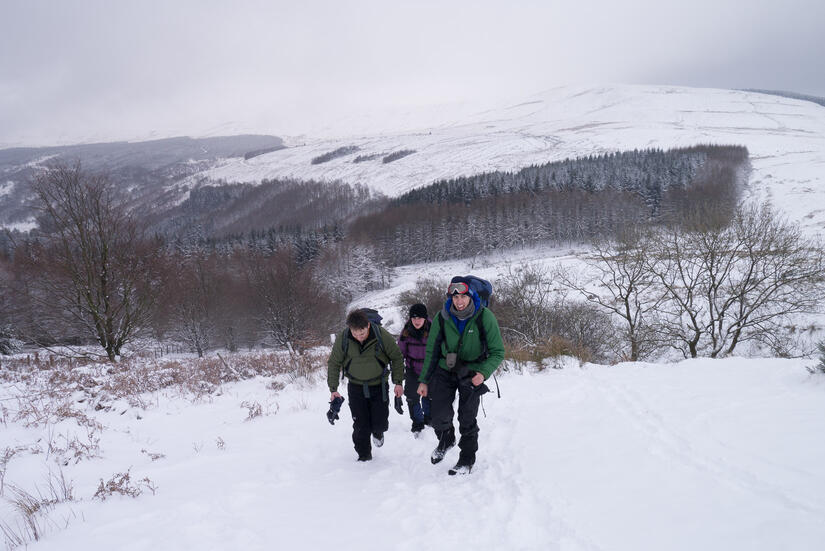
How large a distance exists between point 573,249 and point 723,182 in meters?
32.0

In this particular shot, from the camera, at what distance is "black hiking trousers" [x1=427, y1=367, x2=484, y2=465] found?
156 inches

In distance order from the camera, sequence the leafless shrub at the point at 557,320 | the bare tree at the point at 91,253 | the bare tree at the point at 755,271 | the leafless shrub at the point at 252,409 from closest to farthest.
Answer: the leafless shrub at the point at 252,409, the bare tree at the point at 91,253, the bare tree at the point at 755,271, the leafless shrub at the point at 557,320

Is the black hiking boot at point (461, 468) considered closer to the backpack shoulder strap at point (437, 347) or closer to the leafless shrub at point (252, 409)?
the backpack shoulder strap at point (437, 347)

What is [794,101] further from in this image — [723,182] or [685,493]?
[685,493]

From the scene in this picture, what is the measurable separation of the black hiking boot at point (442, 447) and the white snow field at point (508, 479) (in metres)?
0.10

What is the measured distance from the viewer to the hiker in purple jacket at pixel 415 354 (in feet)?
16.0

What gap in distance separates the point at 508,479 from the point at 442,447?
840 millimetres

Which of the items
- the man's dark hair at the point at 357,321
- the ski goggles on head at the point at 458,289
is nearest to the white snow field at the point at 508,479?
the man's dark hair at the point at 357,321

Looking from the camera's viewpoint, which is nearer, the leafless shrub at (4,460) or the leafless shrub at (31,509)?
the leafless shrub at (31,509)

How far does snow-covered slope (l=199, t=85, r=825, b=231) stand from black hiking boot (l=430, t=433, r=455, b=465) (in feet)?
186

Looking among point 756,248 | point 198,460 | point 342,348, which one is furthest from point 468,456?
point 756,248

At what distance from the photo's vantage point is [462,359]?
157 inches

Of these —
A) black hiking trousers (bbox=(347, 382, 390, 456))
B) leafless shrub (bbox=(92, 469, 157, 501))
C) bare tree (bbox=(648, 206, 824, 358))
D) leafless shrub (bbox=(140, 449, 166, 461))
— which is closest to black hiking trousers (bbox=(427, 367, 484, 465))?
black hiking trousers (bbox=(347, 382, 390, 456))

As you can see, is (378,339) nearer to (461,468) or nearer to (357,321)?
(357,321)
